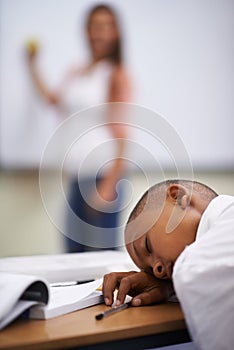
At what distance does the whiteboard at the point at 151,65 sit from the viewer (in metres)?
2.79

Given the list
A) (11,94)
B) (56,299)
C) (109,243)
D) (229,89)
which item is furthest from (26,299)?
(229,89)

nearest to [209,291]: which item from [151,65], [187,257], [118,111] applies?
[187,257]

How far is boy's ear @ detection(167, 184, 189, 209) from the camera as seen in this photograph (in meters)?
1.00

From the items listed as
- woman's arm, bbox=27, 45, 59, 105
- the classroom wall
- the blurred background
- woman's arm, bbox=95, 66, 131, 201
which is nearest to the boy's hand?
woman's arm, bbox=95, 66, 131, 201


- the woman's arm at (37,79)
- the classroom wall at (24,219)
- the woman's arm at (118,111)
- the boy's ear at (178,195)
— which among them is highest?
the boy's ear at (178,195)

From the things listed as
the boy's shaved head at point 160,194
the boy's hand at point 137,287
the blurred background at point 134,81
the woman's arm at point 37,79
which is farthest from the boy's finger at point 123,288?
the woman's arm at point 37,79

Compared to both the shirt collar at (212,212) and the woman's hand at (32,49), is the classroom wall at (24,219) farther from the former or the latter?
the shirt collar at (212,212)

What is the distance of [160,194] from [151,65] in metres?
2.06

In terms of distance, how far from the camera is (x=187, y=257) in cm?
81

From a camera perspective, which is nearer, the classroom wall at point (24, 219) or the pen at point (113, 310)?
the pen at point (113, 310)

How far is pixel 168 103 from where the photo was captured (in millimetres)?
3043

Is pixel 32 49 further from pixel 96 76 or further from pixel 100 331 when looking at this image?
pixel 100 331

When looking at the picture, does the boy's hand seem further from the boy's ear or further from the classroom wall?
the classroom wall

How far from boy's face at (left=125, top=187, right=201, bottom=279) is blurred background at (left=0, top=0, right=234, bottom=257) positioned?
1.61 meters
